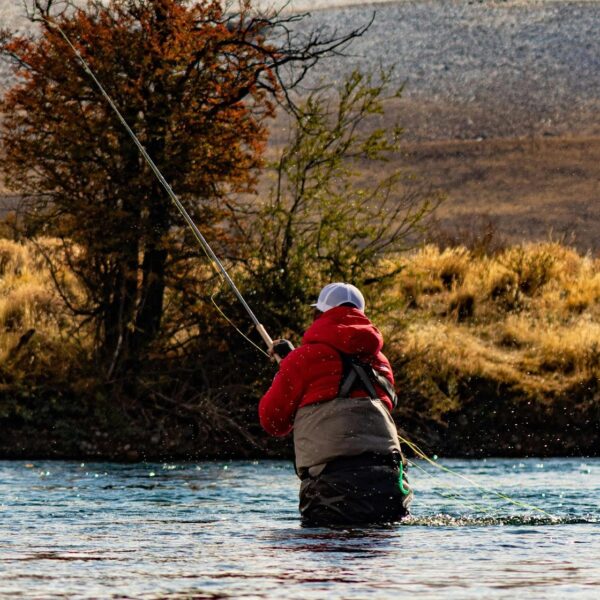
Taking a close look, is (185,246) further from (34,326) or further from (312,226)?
(34,326)

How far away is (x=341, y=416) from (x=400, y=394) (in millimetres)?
7788

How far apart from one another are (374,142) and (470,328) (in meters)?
4.89

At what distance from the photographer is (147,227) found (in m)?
16.0

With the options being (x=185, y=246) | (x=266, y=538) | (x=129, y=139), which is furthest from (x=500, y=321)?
(x=266, y=538)

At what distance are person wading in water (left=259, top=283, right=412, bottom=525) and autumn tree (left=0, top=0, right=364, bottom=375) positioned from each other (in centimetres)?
684

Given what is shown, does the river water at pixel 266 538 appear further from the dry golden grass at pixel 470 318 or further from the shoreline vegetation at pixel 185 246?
the dry golden grass at pixel 470 318

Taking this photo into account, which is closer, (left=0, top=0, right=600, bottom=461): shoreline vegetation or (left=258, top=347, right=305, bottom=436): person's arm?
(left=258, top=347, right=305, bottom=436): person's arm

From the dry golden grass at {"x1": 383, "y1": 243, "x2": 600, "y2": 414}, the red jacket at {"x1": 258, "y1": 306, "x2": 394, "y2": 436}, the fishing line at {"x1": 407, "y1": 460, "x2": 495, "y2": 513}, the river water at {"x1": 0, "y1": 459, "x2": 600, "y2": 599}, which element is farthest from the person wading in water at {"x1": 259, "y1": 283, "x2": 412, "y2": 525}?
the dry golden grass at {"x1": 383, "y1": 243, "x2": 600, "y2": 414}

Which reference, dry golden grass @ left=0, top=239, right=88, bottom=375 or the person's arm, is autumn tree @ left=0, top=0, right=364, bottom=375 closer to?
dry golden grass @ left=0, top=239, right=88, bottom=375

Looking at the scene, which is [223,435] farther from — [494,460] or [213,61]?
[213,61]

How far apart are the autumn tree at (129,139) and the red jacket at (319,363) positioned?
270 inches

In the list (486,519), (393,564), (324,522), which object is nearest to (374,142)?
(486,519)

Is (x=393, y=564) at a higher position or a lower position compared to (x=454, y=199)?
lower

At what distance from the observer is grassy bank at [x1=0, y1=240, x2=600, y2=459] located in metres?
16.0
